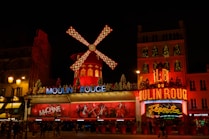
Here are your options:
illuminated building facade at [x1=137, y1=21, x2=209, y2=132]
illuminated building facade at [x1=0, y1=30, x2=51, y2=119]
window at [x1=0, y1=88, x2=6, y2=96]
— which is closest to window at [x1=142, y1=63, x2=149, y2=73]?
illuminated building facade at [x1=137, y1=21, x2=209, y2=132]

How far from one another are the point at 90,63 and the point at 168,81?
12.7 metres

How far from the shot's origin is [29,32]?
1791 inches

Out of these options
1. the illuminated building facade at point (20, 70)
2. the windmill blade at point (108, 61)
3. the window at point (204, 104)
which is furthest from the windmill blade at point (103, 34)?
the window at point (204, 104)

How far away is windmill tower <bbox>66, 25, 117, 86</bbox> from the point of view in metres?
41.0

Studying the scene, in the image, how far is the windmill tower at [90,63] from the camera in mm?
41031

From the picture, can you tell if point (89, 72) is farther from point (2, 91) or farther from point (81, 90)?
point (2, 91)

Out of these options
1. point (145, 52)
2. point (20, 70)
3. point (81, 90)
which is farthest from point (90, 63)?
point (20, 70)

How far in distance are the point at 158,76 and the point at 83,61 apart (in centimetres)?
1206

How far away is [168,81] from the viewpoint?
109 ft

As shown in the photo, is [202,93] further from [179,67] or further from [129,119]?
[129,119]

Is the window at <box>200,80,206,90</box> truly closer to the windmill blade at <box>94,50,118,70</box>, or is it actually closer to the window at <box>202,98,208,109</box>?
the window at <box>202,98,208,109</box>

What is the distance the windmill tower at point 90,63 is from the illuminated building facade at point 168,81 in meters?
5.39

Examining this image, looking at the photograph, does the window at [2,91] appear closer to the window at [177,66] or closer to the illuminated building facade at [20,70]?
the illuminated building facade at [20,70]

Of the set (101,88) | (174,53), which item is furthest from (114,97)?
(174,53)
